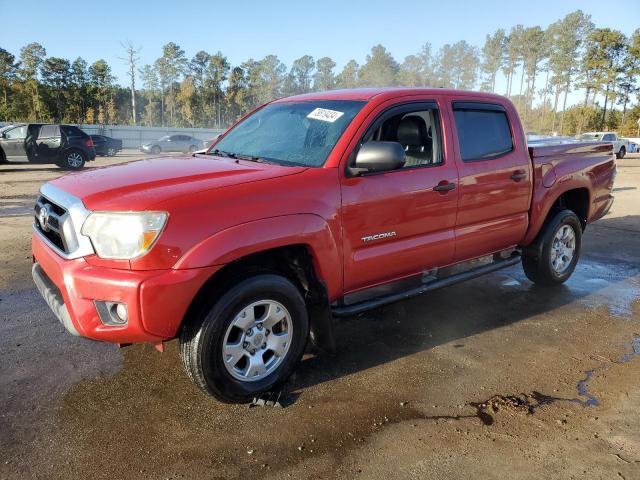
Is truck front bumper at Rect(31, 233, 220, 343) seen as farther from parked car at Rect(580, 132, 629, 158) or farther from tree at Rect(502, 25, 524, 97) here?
tree at Rect(502, 25, 524, 97)

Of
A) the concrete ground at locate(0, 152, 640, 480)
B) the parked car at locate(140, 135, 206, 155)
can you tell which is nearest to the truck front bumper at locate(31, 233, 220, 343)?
the concrete ground at locate(0, 152, 640, 480)

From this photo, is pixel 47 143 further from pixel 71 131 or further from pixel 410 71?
pixel 410 71

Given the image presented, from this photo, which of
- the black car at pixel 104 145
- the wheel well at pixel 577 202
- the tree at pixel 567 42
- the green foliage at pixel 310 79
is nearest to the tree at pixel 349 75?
the green foliage at pixel 310 79

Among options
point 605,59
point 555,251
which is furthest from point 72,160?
point 605,59

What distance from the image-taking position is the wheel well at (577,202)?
5422mm

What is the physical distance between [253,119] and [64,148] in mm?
15200

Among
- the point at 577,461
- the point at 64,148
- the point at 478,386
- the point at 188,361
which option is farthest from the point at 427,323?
the point at 64,148

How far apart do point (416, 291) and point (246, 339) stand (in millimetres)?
1461

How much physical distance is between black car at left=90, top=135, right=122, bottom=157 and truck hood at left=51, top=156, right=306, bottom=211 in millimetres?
20351

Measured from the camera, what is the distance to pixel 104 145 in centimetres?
2214

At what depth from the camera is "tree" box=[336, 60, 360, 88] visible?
68562 mm

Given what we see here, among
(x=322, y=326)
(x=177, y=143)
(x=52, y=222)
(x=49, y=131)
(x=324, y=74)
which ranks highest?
(x=324, y=74)

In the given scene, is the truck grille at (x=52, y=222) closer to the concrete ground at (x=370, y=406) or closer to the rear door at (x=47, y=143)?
the concrete ground at (x=370, y=406)

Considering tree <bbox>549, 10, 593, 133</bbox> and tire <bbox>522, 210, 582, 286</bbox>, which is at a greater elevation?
tree <bbox>549, 10, 593, 133</bbox>
